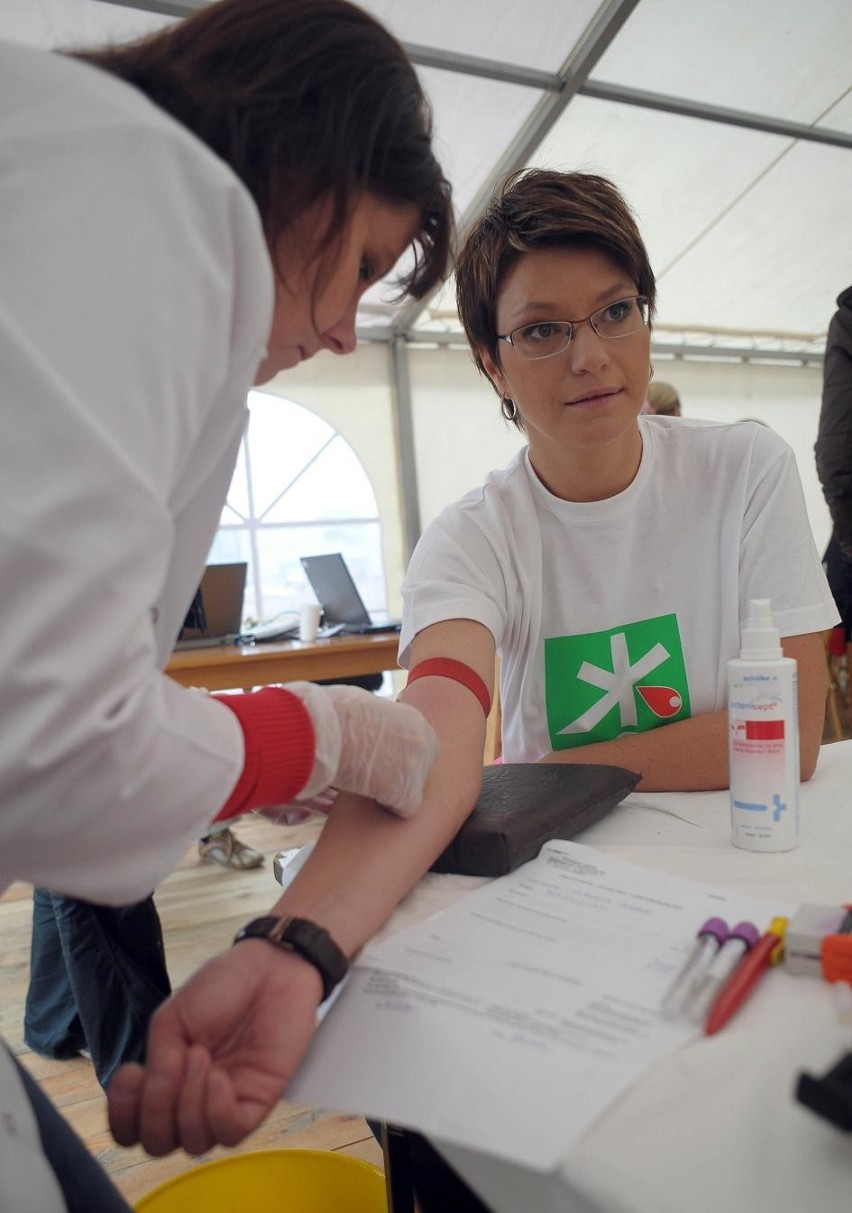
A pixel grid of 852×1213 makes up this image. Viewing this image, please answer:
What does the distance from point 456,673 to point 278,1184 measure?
623mm

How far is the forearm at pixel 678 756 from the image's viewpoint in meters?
1.00

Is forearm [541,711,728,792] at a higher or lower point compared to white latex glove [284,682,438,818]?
lower

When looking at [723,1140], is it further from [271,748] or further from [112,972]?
[112,972]

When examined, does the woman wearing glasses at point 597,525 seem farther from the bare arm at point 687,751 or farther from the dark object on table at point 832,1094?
the dark object on table at point 832,1094

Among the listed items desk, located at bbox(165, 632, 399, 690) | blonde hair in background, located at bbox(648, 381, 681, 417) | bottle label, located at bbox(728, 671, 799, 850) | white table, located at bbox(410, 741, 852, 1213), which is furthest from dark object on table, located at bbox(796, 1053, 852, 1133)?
blonde hair in background, located at bbox(648, 381, 681, 417)

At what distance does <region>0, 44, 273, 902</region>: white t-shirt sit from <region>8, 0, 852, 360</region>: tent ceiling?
Answer: 9.26 feet

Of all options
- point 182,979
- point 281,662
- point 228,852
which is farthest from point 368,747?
point 228,852

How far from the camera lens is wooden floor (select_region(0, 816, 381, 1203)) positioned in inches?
59.5

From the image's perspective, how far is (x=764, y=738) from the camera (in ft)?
2.47

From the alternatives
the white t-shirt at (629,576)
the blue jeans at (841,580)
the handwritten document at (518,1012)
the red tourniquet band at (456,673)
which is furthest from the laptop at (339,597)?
the handwritten document at (518,1012)

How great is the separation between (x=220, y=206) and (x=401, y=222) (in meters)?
0.26

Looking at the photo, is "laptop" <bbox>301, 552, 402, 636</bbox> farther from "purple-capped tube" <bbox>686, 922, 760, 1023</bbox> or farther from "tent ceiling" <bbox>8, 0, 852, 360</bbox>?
"purple-capped tube" <bbox>686, 922, 760, 1023</bbox>

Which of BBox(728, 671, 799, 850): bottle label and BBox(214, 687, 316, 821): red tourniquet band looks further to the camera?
BBox(728, 671, 799, 850): bottle label

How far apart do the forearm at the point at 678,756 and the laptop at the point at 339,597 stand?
217 centimetres
